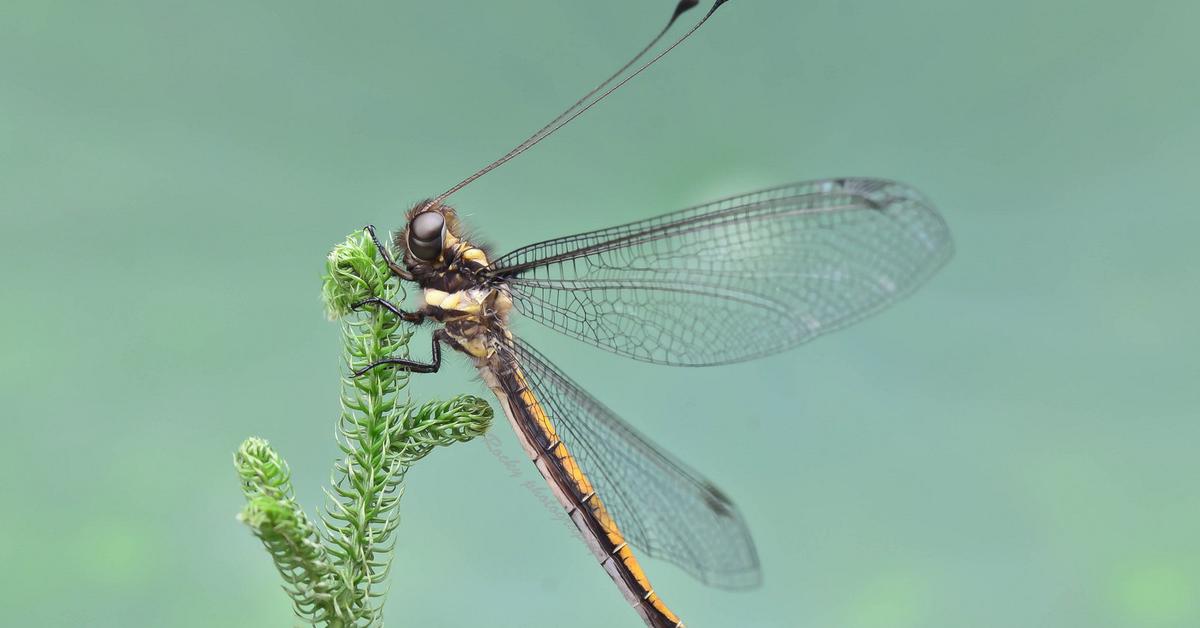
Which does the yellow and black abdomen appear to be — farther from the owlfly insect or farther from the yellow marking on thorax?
the yellow marking on thorax

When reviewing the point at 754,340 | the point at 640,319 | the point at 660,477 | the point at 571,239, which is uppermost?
the point at 571,239

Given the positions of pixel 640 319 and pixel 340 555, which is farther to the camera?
pixel 640 319

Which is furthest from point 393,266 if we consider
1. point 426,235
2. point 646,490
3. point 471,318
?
point 646,490

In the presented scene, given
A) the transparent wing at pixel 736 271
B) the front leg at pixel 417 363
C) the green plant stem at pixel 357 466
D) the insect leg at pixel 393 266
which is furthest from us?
the transparent wing at pixel 736 271

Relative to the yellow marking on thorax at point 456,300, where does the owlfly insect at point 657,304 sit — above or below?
below

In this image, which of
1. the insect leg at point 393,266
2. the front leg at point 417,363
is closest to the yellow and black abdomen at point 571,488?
the front leg at point 417,363

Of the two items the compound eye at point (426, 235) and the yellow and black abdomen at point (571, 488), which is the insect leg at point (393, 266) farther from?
the yellow and black abdomen at point (571, 488)

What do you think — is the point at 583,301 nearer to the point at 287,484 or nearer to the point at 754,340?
the point at 754,340

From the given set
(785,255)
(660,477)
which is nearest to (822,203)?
(785,255)
